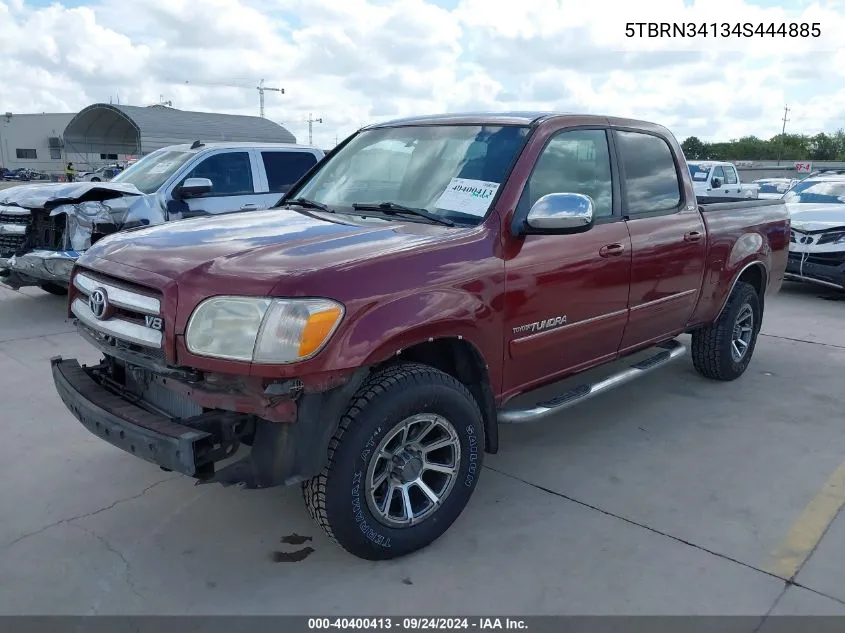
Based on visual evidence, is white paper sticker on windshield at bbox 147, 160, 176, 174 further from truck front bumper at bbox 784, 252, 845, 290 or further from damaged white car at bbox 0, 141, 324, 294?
truck front bumper at bbox 784, 252, 845, 290

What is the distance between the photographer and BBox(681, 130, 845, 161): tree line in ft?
244

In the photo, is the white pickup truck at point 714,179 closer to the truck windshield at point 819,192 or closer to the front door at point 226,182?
the truck windshield at point 819,192

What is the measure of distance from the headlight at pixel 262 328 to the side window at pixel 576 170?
1.38 metres

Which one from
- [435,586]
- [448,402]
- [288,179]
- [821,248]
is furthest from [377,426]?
[821,248]

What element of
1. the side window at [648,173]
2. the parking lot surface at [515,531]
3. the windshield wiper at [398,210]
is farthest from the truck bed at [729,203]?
the windshield wiper at [398,210]

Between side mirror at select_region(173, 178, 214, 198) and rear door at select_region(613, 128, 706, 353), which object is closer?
rear door at select_region(613, 128, 706, 353)

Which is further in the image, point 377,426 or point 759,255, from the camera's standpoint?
point 759,255

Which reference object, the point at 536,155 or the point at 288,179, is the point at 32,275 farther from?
the point at 536,155

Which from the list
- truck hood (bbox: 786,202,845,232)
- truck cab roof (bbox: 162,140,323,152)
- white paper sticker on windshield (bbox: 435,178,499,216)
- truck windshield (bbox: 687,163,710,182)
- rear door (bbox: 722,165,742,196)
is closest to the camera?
white paper sticker on windshield (bbox: 435,178,499,216)

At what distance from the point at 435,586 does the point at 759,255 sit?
12.9ft

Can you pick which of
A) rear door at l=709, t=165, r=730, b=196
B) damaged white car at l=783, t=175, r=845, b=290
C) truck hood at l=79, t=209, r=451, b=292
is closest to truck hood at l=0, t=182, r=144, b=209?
truck hood at l=79, t=209, r=451, b=292

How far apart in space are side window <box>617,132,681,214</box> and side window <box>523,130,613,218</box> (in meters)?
0.20

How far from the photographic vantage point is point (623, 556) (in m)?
3.07

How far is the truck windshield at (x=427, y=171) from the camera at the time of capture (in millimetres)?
3445
